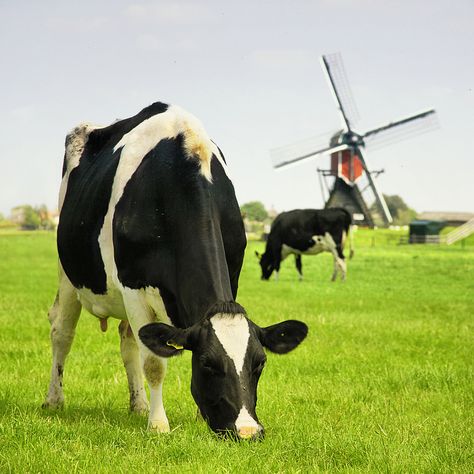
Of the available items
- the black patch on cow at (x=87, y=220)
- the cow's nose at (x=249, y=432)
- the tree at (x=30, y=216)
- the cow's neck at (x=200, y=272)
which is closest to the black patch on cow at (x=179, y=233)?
the cow's neck at (x=200, y=272)

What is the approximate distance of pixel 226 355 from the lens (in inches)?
182

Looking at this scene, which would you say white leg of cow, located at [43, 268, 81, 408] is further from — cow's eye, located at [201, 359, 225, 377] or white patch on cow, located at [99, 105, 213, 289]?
cow's eye, located at [201, 359, 225, 377]

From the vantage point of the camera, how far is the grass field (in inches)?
180

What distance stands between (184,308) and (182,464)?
1117mm

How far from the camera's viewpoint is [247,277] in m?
28.0

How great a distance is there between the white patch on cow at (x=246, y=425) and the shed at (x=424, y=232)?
65.6 meters

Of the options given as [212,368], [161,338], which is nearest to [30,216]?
[161,338]

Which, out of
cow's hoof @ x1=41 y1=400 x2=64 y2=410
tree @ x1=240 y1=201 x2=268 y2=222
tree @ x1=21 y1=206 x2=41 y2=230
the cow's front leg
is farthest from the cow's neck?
tree @ x1=240 y1=201 x2=268 y2=222

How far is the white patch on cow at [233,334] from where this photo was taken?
4613 millimetres

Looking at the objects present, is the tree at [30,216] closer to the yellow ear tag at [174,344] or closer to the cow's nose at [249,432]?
the yellow ear tag at [174,344]

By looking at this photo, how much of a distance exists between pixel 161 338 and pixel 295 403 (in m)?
2.48

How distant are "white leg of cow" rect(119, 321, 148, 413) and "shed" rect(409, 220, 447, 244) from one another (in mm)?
63574

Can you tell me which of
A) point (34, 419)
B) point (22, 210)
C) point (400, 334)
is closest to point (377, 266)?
point (400, 334)

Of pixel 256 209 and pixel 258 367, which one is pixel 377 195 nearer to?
pixel 258 367
